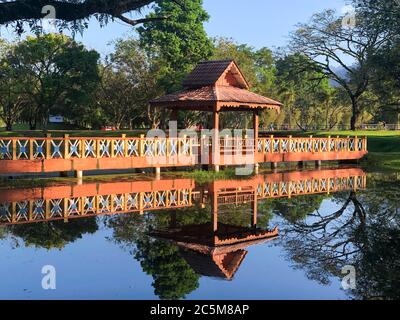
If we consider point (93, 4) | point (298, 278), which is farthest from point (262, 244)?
point (93, 4)

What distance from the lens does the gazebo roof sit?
67.1 feet

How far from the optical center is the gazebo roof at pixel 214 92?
2044 cm

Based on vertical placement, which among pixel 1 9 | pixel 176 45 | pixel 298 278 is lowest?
pixel 298 278

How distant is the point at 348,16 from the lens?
1407 inches

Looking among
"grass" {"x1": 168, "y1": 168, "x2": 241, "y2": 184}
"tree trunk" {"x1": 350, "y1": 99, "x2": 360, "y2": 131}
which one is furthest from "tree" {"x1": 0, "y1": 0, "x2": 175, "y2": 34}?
"tree trunk" {"x1": 350, "y1": 99, "x2": 360, "y2": 131}

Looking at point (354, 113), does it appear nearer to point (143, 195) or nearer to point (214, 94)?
point (214, 94)

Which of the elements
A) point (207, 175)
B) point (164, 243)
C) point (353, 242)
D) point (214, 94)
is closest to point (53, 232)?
point (164, 243)

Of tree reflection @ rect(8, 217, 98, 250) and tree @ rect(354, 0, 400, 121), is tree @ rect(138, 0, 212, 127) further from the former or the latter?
tree reflection @ rect(8, 217, 98, 250)

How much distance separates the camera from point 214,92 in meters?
20.9

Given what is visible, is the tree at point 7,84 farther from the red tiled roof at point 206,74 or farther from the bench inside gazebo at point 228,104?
the red tiled roof at point 206,74

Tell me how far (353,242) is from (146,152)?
11569mm

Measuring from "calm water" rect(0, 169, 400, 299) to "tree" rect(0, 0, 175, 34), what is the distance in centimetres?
439
